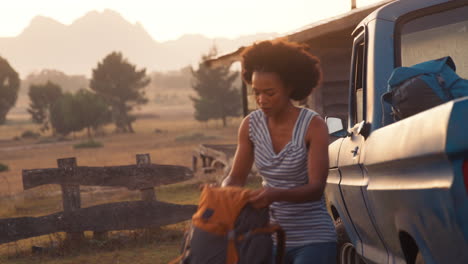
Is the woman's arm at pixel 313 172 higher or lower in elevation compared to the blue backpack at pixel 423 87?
lower

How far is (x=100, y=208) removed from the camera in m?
9.45

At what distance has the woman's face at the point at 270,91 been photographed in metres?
3.14

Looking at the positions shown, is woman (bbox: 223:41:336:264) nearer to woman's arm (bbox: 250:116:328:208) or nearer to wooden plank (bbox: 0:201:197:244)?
woman's arm (bbox: 250:116:328:208)

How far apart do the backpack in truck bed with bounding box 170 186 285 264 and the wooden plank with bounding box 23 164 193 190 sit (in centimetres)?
721

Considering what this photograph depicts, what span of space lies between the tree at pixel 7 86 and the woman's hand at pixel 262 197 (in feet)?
223

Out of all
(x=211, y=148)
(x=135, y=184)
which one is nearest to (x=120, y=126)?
(x=211, y=148)

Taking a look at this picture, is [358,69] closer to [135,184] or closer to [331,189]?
[331,189]

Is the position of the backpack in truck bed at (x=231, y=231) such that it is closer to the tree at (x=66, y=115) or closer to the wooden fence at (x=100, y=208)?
the wooden fence at (x=100, y=208)

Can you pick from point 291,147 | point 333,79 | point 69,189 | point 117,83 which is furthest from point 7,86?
point 291,147

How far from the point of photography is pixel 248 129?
10.8 feet

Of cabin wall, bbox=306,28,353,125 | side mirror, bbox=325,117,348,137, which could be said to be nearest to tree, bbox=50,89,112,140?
cabin wall, bbox=306,28,353,125

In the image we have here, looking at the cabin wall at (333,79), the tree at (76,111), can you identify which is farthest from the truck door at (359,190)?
the tree at (76,111)

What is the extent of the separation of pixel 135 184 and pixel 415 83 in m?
7.21

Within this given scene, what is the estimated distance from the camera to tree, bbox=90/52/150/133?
82500mm
